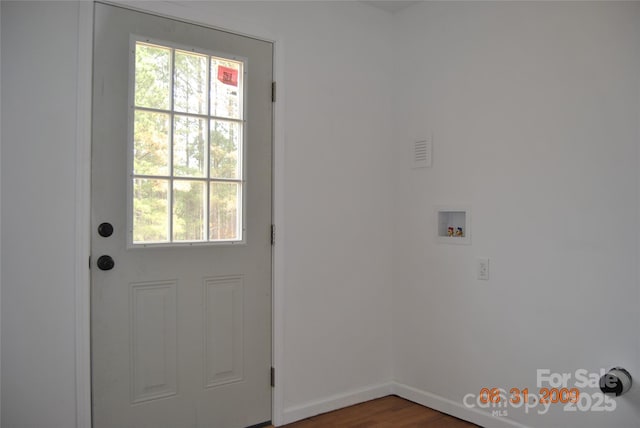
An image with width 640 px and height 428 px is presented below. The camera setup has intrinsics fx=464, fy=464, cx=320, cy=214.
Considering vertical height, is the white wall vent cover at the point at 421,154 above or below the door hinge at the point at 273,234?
above

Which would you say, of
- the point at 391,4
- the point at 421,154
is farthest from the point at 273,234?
the point at 391,4

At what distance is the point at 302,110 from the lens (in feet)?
9.35

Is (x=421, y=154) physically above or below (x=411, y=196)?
above

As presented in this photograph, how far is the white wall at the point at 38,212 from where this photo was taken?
1.98 m

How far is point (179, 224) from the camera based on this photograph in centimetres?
237

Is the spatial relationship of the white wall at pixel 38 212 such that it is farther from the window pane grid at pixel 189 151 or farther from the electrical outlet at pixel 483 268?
the electrical outlet at pixel 483 268

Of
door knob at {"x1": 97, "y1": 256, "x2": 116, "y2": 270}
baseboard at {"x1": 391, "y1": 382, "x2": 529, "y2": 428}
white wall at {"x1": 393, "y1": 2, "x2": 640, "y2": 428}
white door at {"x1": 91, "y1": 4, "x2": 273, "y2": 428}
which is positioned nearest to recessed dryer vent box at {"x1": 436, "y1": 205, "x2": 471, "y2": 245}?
white wall at {"x1": 393, "y1": 2, "x2": 640, "y2": 428}

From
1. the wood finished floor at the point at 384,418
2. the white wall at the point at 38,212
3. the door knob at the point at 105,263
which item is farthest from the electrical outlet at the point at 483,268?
the white wall at the point at 38,212

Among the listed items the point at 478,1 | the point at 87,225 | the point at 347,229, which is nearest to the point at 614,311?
the point at 347,229

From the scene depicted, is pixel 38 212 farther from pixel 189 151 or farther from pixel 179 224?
pixel 189 151

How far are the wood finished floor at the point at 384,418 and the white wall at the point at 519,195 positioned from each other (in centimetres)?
11

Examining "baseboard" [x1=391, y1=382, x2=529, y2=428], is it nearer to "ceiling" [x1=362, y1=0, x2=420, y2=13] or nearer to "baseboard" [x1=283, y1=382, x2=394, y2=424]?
"baseboard" [x1=283, y1=382, x2=394, y2=424]

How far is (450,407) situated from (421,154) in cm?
161

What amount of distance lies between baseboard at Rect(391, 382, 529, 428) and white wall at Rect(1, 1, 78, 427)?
2.01 m
